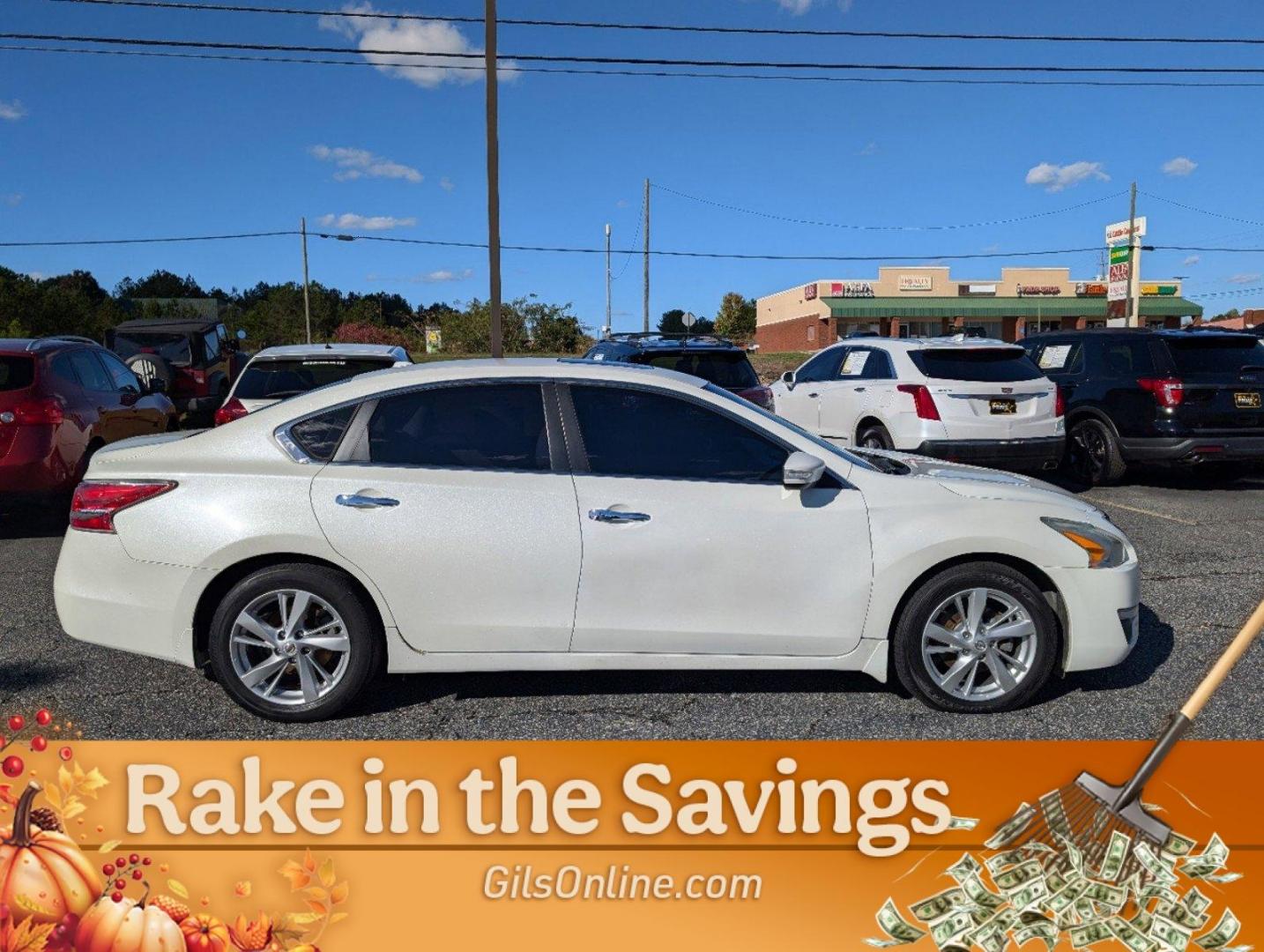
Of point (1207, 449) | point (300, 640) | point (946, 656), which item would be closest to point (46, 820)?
point (300, 640)

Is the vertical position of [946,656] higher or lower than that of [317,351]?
lower

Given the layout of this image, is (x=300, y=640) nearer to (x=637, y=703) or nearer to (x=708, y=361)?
(x=637, y=703)

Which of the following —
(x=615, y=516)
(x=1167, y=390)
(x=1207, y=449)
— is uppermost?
(x=1167, y=390)

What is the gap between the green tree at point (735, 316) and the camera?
8638cm

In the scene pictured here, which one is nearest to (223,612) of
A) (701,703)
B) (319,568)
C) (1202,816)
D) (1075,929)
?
(319,568)

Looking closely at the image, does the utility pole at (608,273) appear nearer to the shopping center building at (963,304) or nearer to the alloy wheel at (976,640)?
the shopping center building at (963,304)

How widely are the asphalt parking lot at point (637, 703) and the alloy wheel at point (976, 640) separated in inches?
5.7

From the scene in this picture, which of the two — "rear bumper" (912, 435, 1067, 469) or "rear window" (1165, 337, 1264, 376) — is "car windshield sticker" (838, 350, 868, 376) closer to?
"rear bumper" (912, 435, 1067, 469)

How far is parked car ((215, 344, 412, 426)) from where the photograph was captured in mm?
7703

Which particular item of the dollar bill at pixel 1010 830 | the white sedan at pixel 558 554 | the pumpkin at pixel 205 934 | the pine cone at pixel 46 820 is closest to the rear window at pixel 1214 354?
the white sedan at pixel 558 554

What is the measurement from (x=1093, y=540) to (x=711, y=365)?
5883 millimetres

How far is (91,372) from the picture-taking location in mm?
8781

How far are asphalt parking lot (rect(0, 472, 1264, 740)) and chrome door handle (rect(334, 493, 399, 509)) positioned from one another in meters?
0.89

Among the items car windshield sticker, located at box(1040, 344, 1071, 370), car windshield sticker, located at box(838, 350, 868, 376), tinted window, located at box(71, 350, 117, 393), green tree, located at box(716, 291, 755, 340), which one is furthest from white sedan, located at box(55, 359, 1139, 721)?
green tree, located at box(716, 291, 755, 340)
